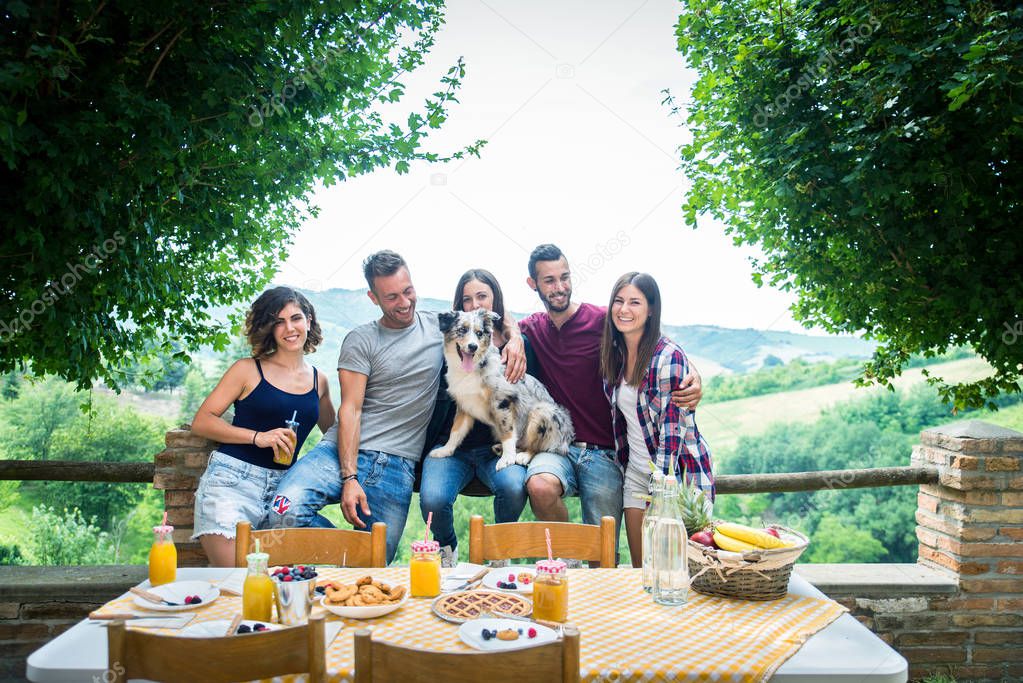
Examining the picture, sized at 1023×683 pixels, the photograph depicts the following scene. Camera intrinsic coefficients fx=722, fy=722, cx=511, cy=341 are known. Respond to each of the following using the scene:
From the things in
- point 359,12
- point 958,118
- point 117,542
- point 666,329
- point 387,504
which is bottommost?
point 117,542

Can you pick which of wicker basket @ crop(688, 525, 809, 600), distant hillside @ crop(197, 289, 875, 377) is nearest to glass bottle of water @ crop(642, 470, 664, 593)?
wicker basket @ crop(688, 525, 809, 600)

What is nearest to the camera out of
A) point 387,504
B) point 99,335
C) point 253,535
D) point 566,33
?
point 253,535

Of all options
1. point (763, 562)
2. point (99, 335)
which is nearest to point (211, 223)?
point (99, 335)

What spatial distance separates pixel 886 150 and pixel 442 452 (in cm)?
287

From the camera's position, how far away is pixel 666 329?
3.74 m

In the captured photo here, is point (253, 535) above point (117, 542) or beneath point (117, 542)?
above

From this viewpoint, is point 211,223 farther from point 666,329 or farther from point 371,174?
point 666,329

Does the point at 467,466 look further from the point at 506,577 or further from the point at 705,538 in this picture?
the point at 705,538

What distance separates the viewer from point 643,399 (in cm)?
350

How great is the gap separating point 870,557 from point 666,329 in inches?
496

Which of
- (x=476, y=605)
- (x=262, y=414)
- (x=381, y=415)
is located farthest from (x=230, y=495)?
(x=476, y=605)

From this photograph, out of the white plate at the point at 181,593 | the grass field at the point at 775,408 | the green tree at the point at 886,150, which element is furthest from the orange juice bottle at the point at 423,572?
the grass field at the point at 775,408

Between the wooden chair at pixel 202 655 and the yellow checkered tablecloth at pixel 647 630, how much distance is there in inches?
5.6

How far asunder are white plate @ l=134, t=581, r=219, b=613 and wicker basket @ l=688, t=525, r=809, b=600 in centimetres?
138
